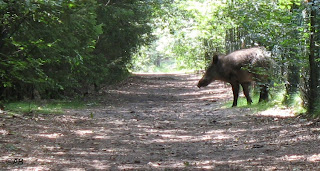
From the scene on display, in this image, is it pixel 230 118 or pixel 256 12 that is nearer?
pixel 256 12

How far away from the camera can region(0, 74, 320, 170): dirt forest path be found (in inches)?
241

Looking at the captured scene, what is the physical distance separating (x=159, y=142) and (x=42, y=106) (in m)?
6.37

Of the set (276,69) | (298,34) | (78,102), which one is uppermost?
(298,34)

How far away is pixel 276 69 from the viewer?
11.7 meters

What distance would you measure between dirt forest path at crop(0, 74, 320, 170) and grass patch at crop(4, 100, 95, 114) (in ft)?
2.32

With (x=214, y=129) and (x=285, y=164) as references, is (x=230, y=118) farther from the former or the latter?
(x=285, y=164)

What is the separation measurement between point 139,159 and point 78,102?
999cm

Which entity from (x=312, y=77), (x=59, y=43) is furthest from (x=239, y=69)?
(x=59, y=43)

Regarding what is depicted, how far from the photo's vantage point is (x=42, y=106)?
44.5ft

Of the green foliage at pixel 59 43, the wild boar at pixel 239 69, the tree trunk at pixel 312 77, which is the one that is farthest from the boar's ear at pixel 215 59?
the tree trunk at pixel 312 77

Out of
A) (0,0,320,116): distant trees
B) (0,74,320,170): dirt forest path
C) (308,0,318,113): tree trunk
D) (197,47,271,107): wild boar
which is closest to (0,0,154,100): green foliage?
(0,0,320,116): distant trees

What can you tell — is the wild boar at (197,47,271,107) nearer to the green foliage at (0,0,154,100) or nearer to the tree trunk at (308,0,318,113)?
the tree trunk at (308,0,318,113)

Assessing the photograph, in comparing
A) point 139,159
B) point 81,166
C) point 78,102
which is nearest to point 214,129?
point 139,159

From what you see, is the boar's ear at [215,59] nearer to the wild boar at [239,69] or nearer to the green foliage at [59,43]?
the wild boar at [239,69]
